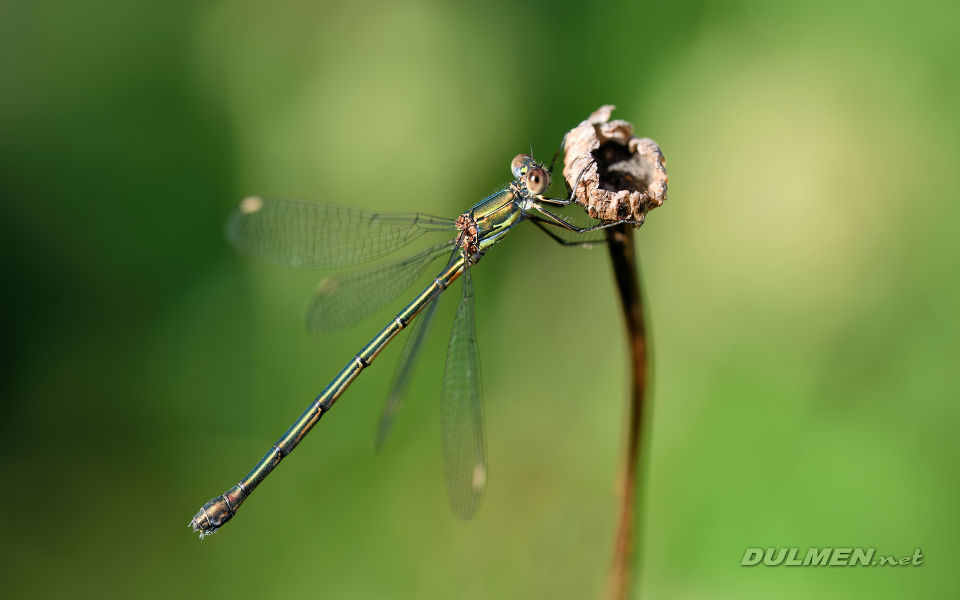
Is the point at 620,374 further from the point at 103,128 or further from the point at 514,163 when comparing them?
the point at 103,128

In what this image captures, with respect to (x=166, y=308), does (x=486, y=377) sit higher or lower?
lower

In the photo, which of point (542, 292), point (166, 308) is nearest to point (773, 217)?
point (542, 292)

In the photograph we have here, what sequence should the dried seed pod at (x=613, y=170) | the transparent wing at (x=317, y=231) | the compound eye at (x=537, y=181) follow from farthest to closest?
the transparent wing at (x=317, y=231)
the compound eye at (x=537, y=181)
the dried seed pod at (x=613, y=170)

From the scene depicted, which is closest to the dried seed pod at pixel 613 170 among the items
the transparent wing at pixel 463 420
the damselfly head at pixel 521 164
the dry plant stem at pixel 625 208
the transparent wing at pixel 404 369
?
the dry plant stem at pixel 625 208

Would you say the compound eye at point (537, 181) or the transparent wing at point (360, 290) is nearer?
the compound eye at point (537, 181)

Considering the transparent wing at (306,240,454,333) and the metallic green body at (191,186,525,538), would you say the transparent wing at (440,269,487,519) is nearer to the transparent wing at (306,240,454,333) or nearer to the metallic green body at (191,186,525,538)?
the metallic green body at (191,186,525,538)

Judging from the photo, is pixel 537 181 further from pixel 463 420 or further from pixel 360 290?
pixel 360 290

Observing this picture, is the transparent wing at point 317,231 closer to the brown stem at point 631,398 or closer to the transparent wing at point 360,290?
the transparent wing at point 360,290
